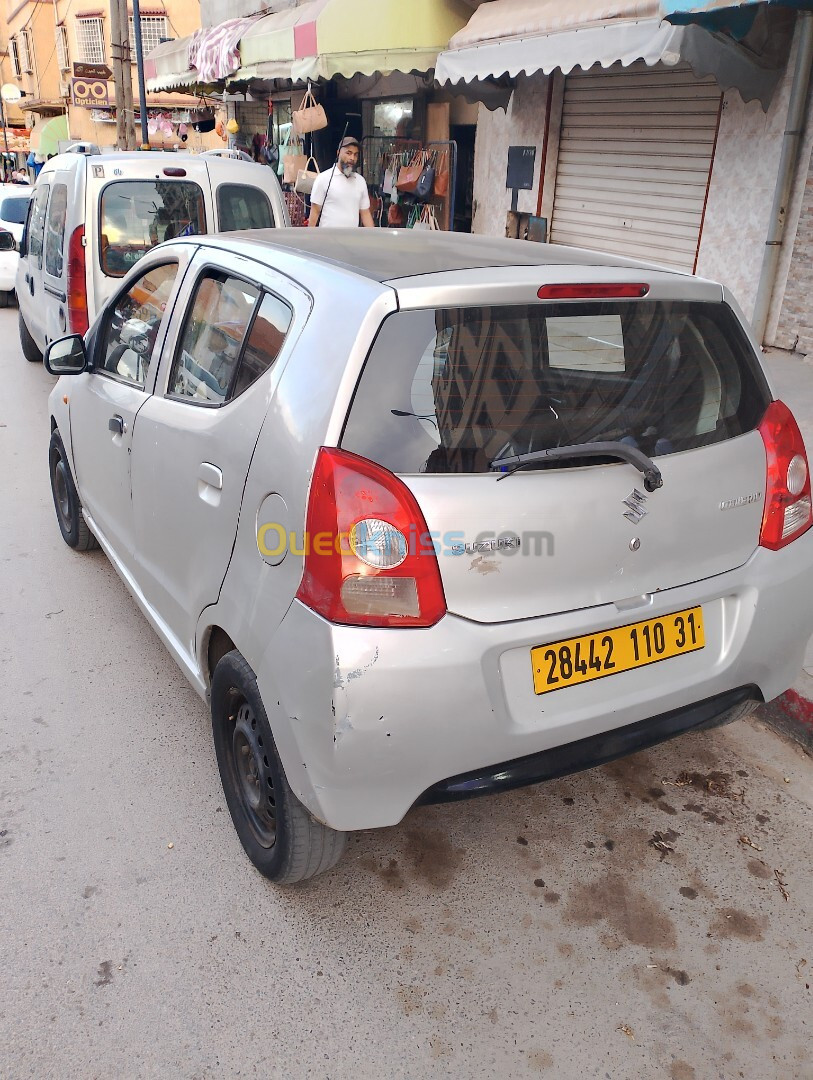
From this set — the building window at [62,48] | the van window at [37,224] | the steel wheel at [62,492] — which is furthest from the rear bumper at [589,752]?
the building window at [62,48]

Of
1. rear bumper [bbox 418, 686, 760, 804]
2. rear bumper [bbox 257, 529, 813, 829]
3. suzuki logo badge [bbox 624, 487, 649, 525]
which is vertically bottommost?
rear bumper [bbox 418, 686, 760, 804]

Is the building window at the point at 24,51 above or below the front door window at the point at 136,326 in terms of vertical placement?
above

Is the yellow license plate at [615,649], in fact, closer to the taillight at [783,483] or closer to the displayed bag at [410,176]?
the taillight at [783,483]

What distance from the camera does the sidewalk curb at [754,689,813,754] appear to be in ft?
10.8

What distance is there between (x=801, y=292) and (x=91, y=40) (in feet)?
155

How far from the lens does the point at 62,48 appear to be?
46.2 metres

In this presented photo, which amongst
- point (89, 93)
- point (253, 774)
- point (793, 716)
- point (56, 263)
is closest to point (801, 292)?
point (793, 716)

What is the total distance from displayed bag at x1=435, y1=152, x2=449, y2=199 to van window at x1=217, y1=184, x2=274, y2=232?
526 centimetres

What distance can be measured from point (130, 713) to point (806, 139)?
711 cm

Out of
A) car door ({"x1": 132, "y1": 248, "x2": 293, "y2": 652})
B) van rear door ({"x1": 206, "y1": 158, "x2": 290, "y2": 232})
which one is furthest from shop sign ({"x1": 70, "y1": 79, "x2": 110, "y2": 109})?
car door ({"x1": 132, "y1": 248, "x2": 293, "y2": 652})

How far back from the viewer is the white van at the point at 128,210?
21.1 ft

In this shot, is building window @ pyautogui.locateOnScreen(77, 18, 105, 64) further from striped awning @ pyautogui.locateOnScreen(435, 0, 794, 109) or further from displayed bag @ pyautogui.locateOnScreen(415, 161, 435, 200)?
striped awning @ pyautogui.locateOnScreen(435, 0, 794, 109)

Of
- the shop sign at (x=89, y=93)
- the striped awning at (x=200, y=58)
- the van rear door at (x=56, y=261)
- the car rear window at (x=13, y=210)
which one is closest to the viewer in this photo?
the van rear door at (x=56, y=261)

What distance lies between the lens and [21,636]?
3.94 metres
